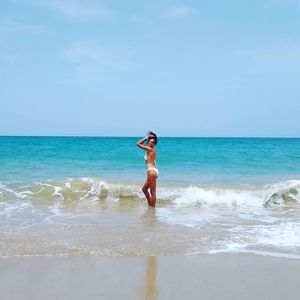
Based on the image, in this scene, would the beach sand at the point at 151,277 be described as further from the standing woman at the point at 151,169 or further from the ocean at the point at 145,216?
the standing woman at the point at 151,169

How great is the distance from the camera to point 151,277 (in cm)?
450

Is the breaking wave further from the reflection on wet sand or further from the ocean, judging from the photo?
the reflection on wet sand

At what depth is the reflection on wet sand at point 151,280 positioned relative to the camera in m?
3.97

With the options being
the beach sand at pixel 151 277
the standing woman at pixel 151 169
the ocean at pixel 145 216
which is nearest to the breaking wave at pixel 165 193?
the ocean at pixel 145 216

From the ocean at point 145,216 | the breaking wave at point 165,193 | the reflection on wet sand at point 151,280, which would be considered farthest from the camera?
the breaking wave at point 165,193

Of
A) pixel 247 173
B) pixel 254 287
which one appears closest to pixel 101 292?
pixel 254 287

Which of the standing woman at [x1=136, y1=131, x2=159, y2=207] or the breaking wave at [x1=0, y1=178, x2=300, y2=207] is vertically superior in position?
the standing woman at [x1=136, y1=131, x2=159, y2=207]

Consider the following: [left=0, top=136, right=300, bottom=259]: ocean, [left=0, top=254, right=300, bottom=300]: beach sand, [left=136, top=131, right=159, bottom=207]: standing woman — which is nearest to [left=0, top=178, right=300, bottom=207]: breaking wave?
[left=0, top=136, right=300, bottom=259]: ocean

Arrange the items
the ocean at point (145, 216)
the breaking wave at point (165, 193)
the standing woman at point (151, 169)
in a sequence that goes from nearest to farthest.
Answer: the ocean at point (145, 216)
the standing woman at point (151, 169)
the breaking wave at point (165, 193)

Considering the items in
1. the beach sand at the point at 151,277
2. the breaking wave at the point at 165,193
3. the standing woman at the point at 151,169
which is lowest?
the breaking wave at the point at 165,193

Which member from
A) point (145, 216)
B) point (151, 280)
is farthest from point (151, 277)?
point (145, 216)

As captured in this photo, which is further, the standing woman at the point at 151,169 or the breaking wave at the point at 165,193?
the breaking wave at the point at 165,193

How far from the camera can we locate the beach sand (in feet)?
13.1

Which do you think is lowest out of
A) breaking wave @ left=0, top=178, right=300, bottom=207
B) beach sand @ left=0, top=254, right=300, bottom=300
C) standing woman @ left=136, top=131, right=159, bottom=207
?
breaking wave @ left=0, top=178, right=300, bottom=207
